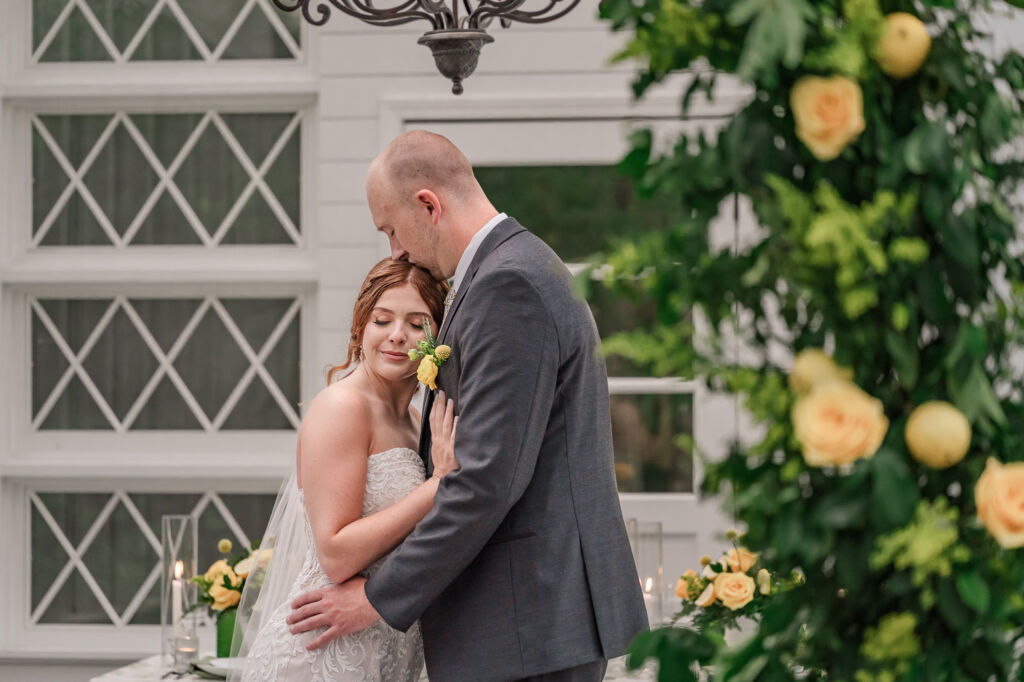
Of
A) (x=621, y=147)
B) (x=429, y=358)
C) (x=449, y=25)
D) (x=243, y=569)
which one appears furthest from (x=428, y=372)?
(x=621, y=147)

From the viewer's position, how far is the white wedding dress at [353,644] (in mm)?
1929

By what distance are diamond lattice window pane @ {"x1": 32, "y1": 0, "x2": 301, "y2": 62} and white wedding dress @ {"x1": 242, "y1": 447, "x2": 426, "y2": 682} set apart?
89.6 inches

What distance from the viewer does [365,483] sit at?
1.95 meters

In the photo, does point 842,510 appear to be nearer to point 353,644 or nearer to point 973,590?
point 973,590

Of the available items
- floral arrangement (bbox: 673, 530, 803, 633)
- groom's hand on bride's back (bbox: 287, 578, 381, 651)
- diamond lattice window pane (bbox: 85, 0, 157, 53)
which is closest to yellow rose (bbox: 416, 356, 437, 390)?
groom's hand on bride's back (bbox: 287, 578, 381, 651)

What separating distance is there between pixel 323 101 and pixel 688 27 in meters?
2.98

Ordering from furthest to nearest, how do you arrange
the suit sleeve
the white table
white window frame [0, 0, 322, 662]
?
white window frame [0, 0, 322, 662] → the white table → the suit sleeve

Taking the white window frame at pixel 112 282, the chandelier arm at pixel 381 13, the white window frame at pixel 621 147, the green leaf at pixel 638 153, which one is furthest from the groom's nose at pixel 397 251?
the white window frame at pixel 112 282

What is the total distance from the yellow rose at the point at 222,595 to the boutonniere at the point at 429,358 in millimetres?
926

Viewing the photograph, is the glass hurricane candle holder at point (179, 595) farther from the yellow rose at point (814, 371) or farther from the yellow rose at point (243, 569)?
the yellow rose at point (814, 371)

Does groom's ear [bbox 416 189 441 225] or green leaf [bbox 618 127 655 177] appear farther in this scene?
groom's ear [bbox 416 189 441 225]

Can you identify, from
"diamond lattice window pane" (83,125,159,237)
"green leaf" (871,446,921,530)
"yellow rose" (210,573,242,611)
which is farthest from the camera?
"diamond lattice window pane" (83,125,159,237)

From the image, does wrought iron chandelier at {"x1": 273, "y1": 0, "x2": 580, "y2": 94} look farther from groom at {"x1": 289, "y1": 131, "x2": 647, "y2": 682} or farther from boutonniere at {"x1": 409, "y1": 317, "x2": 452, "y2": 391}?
boutonniere at {"x1": 409, "y1": 317, "x2": 452, "y2": 391}

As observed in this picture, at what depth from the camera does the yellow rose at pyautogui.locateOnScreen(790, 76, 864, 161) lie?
780 millimetres
